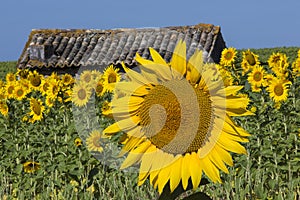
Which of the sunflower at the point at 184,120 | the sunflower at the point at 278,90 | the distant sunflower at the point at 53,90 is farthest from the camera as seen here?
the distant sunflower at the point at 53,90

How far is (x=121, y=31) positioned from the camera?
2662 centimetres

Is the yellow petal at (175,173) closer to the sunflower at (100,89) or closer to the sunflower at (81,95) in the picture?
the sunflower at (100,89)

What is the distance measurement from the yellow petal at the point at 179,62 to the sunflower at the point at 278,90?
5.29 m

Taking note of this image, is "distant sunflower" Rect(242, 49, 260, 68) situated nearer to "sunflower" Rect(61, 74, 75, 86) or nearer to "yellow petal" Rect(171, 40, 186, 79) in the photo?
"sunflower" Rect(61, 74, 75, 86)

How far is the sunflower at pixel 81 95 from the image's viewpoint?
792 cm

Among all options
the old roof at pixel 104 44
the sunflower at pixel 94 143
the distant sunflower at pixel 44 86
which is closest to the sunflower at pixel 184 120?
the sunflower at pixel 94 143

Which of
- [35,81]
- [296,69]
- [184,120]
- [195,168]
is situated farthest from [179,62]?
[35,81]

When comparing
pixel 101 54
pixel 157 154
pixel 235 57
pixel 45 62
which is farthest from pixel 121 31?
pixel 157 154

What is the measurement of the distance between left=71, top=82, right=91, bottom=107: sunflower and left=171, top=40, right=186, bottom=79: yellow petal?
6.07m

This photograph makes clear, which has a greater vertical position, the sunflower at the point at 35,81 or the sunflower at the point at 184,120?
the sunflower at the point at 35,81

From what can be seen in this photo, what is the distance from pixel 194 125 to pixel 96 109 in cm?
577

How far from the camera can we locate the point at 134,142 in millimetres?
1875

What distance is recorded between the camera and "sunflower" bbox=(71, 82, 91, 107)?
26.0 feet

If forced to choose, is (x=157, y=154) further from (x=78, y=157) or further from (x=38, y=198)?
(x=78, y=157)
